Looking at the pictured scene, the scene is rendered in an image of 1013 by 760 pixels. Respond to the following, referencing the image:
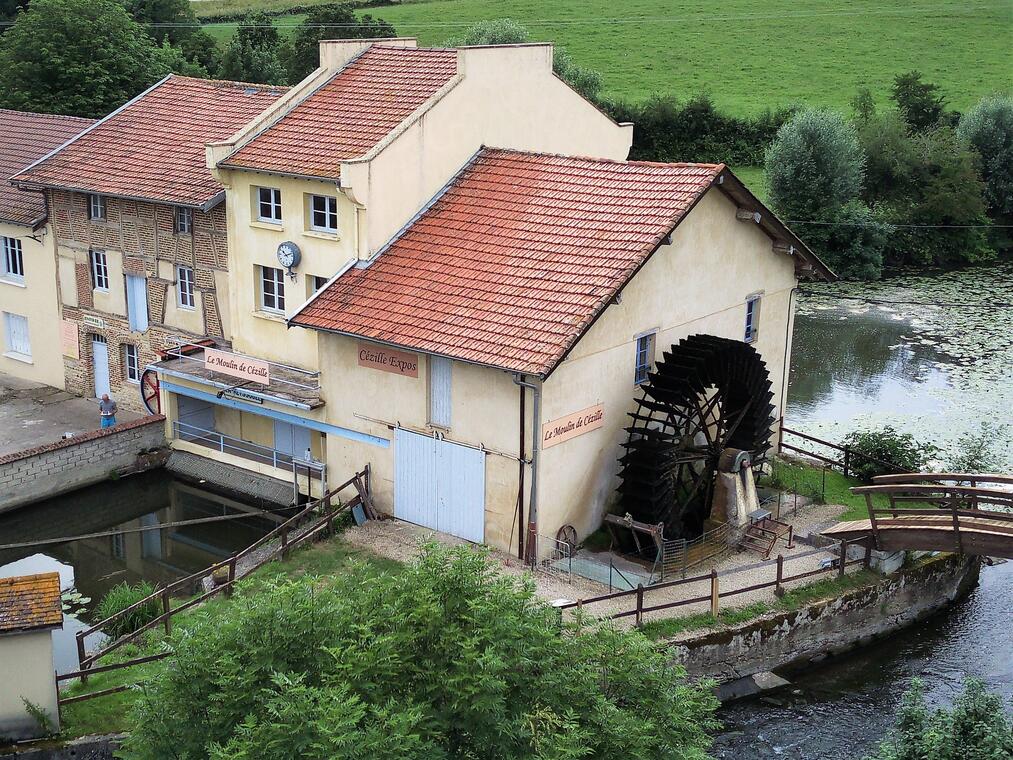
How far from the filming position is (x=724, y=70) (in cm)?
6744

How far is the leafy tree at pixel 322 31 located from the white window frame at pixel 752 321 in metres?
40.1

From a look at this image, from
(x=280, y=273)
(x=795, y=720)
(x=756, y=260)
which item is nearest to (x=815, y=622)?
(x=795, y=720)

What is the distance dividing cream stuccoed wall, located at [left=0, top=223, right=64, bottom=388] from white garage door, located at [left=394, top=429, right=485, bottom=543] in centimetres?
1210

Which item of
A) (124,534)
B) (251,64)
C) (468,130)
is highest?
(468,130)

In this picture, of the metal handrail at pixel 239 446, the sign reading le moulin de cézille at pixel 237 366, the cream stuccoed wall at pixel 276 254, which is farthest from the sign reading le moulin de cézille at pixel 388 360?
the metal handrail at pixel 239 446

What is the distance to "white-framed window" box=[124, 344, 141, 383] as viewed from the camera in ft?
95.7

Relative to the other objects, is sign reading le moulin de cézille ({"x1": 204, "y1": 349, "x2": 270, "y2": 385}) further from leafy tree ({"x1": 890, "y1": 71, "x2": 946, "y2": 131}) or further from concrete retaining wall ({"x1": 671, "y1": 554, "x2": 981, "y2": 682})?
leafy tree ({"x1": 890, "y1": 71, "x2": 946, "y2": 131})

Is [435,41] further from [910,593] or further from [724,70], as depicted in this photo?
[910,593]

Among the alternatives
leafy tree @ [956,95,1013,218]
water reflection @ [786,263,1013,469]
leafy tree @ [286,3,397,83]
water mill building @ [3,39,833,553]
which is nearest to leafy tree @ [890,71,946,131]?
leafy tree @ [956,95,1013,218]

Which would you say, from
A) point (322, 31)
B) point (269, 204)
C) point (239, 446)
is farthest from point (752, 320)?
point (322, 31)

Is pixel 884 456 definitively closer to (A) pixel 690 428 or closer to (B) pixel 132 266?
(A) pixel 690 428

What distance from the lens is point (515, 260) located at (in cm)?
2227

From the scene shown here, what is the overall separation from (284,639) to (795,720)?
32.2ft

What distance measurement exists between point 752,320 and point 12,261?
18.5 meters
